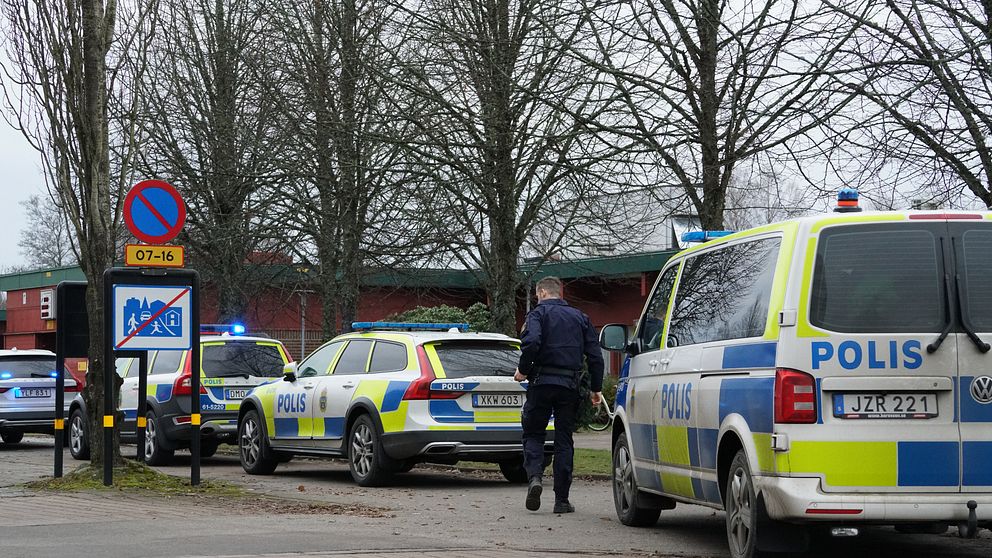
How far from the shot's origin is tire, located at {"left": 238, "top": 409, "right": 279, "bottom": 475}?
1636cm

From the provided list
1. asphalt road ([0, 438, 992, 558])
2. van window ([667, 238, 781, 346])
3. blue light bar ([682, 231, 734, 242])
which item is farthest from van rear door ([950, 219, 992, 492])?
blue light bar ([682, 231, 734, 242])

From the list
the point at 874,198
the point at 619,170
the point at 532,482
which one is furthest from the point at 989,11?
the point at 532,482

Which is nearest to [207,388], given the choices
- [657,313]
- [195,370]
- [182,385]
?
[182,385]

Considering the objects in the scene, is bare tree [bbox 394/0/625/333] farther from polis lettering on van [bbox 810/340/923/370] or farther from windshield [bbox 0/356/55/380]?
polis lettering on van [bbox 810/340/923/370]

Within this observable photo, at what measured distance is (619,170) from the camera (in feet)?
59.1

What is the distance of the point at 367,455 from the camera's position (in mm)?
14312

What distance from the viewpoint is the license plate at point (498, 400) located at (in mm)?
13914

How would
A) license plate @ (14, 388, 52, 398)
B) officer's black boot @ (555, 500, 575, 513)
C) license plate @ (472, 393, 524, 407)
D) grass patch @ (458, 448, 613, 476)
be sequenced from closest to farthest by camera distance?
officer's black boot @ (555, 500, 575, 513), license plate @ (472, 393, 524, 407), grass patch @ (458, 448, 613, 476), license plate @ (14, 388, 52, 398)

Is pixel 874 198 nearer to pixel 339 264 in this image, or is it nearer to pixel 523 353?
pixel 523 353

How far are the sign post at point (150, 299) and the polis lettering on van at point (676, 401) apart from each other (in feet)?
18.5

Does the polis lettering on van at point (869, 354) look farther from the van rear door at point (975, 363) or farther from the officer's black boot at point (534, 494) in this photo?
the officer's black boot at point (534, 494)

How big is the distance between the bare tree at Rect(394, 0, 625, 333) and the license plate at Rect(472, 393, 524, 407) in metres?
3.49

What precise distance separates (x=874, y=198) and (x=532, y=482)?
6.49m

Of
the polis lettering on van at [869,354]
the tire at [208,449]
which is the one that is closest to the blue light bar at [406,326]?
the tire at [208,449]
